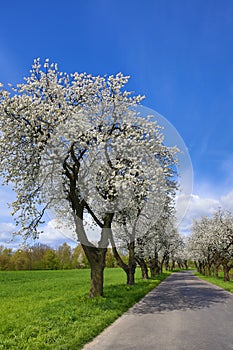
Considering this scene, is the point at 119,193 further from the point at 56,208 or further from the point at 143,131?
the point at 56,208

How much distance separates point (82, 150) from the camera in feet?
59.1

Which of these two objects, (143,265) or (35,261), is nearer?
(143,265)

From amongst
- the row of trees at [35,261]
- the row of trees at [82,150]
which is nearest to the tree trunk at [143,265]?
the row of trees at [82,150]

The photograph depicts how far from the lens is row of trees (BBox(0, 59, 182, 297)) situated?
1583 cm

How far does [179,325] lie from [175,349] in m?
3.43

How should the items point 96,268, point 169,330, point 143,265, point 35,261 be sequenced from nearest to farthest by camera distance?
1. point 169,330
2. point 96,268
3. point 143,265
4. point 35,261

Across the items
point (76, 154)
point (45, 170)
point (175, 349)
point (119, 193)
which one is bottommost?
point (175, 349)

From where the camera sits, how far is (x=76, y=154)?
1856 centimetres

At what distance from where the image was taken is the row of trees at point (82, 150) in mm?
15828

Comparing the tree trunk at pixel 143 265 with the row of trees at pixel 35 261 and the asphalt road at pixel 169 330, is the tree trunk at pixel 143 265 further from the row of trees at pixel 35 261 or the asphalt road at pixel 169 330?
the row of trees at pixel 35 261

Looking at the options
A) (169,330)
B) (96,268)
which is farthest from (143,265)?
(169,330)

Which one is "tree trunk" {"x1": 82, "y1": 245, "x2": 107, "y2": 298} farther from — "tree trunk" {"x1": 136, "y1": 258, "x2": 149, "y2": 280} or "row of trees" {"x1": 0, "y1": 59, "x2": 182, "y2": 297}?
"tree trunk" {"x1": 136, "y1": 258, "x2": 149, "y2": 280}

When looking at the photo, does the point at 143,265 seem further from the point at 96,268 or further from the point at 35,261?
the point at 35,261

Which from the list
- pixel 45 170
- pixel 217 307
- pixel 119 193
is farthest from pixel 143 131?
pixel 217 307
